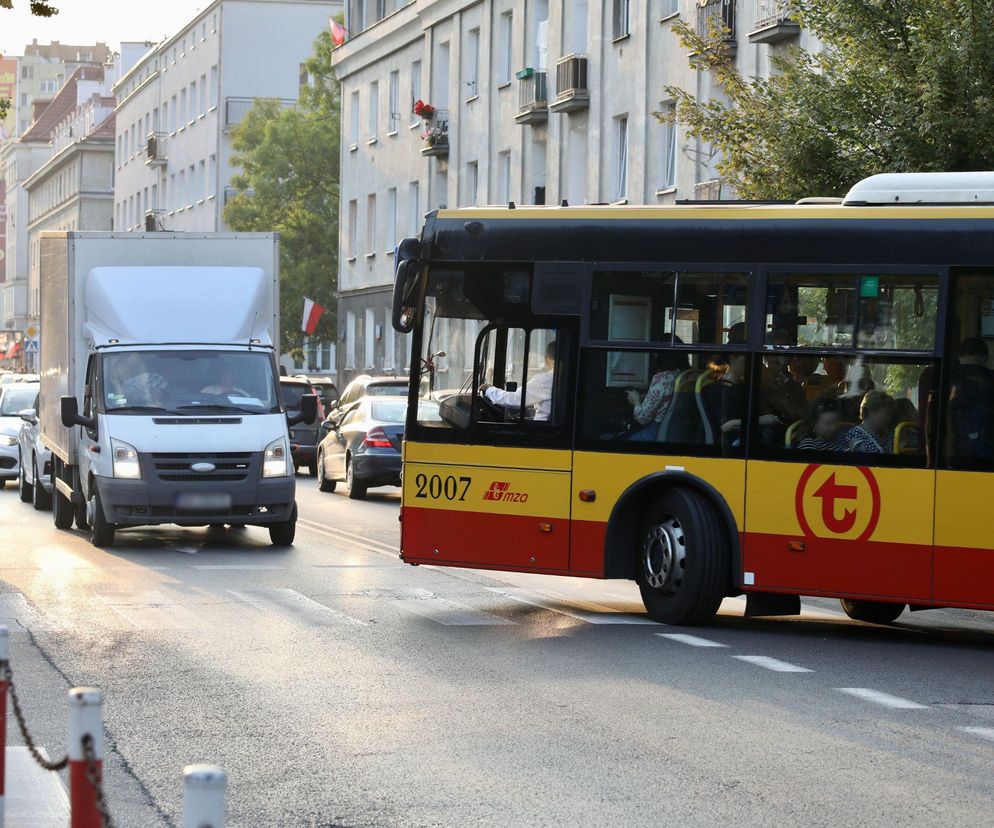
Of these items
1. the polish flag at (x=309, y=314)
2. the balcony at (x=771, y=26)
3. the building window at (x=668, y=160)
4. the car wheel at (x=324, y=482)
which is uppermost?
the balcony at (x=771, y=26)

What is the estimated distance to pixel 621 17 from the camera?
38.1 m

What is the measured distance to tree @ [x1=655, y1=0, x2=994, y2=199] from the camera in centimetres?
1655

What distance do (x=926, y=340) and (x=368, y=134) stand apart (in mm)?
45475

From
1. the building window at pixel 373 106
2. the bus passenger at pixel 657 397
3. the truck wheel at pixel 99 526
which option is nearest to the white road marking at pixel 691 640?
the bus passenger at pixel 657 397

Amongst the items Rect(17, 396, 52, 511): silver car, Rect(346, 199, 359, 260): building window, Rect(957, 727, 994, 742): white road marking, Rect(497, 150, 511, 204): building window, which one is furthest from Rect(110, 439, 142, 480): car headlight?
Rect(346, 199, 359, 260): building window

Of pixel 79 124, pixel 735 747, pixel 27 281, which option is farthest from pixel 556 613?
pixel 27 281

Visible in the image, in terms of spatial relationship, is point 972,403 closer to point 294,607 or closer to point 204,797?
→ point 294,607

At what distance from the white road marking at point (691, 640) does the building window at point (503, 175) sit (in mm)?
33265

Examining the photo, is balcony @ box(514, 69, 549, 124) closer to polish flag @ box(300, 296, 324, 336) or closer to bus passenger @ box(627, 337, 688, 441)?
polish flag @ box(300, 296, 324, 336)

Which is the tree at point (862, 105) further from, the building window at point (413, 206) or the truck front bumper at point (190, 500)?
the building window at point (413, 206)

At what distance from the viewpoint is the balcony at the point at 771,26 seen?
29.5m

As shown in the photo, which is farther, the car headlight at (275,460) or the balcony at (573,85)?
the balcony at (573,85)

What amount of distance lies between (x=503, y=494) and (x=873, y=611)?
9.49 feet

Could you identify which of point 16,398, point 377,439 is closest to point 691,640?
point 377,439
